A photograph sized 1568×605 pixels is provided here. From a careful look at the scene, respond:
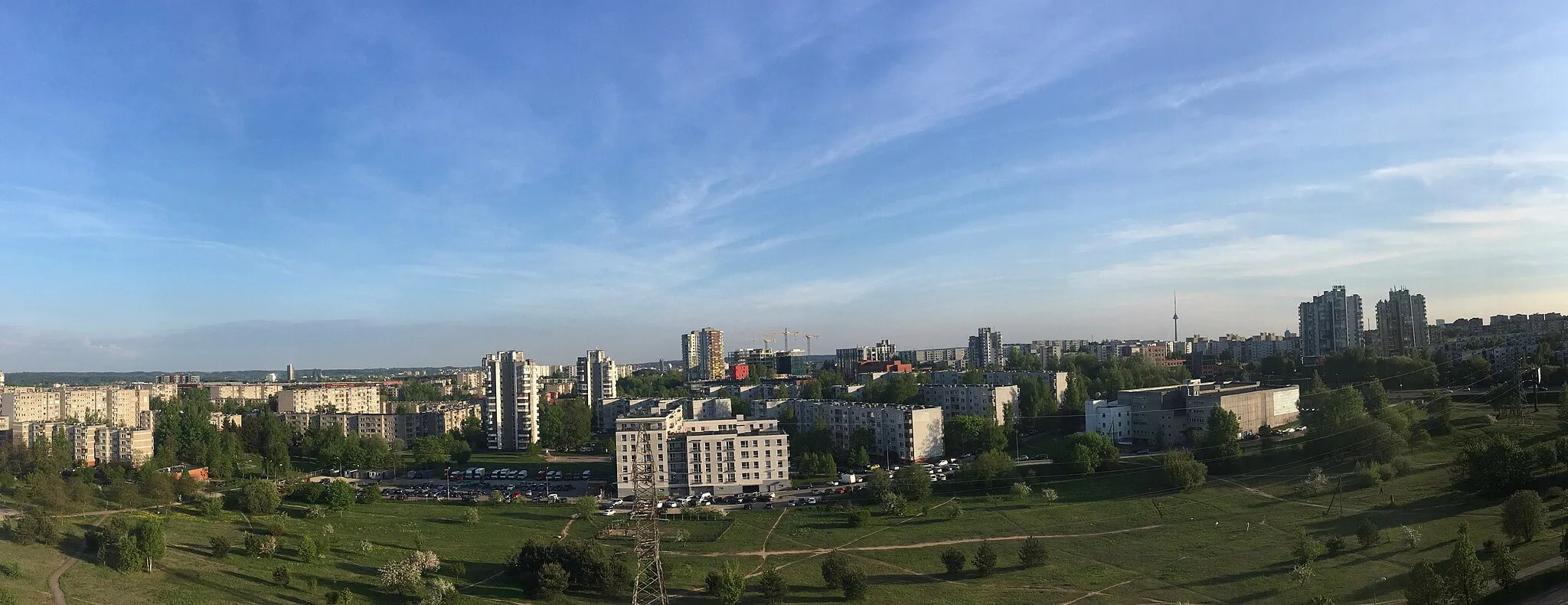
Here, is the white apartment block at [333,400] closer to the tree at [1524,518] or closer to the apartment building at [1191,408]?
the apartment building at [1191,408]

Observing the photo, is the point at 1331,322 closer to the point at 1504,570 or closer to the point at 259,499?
the point at 1504,570

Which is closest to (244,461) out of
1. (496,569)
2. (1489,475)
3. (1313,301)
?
(496,569)

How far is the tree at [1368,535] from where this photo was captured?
1261 cm

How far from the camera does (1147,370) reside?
38.0 metres

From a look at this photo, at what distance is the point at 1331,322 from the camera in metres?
37.9

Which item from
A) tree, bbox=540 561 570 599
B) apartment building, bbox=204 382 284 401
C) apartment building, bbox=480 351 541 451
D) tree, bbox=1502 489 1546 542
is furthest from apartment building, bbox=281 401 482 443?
tree, bbox=1502 489 1546 542

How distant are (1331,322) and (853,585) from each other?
3421cm

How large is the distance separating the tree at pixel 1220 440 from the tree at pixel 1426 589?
10.4 m

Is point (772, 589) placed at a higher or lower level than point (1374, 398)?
lower

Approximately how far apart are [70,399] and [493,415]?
948 inches

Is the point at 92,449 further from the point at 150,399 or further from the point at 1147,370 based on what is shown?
the point at 1147,370

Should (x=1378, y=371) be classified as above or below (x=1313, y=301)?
below

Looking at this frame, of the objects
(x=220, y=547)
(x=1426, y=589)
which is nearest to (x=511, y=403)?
(x=220, y=547)

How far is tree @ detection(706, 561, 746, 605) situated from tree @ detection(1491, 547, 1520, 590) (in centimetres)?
923
